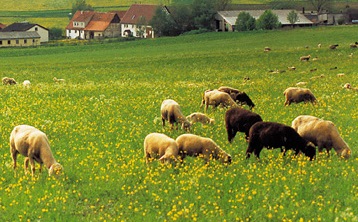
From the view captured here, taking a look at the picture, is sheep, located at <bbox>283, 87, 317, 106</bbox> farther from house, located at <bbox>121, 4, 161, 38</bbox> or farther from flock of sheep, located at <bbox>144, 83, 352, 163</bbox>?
house, located at <bbox>121, 4, 161, 38</bbox>

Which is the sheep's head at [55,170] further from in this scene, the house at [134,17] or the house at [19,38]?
the house at [134,17]

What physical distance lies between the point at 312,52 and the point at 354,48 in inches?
171

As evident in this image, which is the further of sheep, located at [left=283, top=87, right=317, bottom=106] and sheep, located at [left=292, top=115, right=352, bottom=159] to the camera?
sheep, located at [left=283, top=87, right=317, bottom=106]

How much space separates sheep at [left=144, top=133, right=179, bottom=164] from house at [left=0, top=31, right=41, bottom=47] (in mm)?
114969

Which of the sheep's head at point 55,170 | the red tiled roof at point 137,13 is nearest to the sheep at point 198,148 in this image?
the sheep's head at point 55,170

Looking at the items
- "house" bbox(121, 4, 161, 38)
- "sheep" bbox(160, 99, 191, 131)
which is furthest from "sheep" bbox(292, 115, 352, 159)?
"house" bbox(121, 4, 161, 38)

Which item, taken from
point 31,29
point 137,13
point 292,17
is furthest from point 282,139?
point 137,13

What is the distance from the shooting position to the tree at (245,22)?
109 meters

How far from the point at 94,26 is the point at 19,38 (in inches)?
1115

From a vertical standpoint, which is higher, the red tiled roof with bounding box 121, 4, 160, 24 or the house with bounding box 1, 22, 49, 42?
the red tiled roof with bounding box 121, 4, 160, 24

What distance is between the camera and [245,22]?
110 meters

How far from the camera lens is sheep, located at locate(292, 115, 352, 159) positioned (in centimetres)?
1681

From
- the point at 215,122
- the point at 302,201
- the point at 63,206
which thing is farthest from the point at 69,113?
the point at 302,201

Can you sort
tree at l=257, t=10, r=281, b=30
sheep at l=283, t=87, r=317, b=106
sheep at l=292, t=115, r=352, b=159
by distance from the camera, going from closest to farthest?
1. sheep at l=292, t=115, r=352, b=159
2. sheep at l=283, t=87, r=317, b=106
3. tree at l=257, t=10, r=281, b=30
